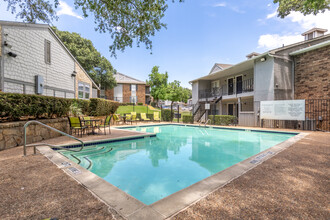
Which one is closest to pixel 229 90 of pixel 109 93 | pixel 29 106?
pixel 29 106

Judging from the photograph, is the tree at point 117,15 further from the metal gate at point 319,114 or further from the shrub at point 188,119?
the metal gate at point 319,114

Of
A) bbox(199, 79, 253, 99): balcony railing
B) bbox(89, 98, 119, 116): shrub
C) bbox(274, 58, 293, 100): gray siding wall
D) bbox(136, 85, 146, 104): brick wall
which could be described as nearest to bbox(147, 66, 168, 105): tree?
bbox(136, 85, 146, 104): brick wall

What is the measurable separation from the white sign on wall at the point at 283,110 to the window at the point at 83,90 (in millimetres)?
15681

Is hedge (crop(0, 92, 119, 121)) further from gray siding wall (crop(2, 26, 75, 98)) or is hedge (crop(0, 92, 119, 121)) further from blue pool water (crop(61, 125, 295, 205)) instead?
gray siding wall (crop(2, 26, 75, 98))

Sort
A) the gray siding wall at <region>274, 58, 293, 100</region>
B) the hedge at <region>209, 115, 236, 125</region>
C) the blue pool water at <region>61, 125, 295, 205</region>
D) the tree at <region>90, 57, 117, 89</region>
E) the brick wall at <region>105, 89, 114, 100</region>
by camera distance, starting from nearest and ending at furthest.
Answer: the blue pool water at <region>61, 125, 295, 205</region> → the gray siding wall at <region>274, 58, 293, 100</region> → the hedge at <region>209, 115, 236, 125</region> → the tree at <region>90, 57, 117, 89</region> → the brick wall at <region>105, 89, 114, 100</region>

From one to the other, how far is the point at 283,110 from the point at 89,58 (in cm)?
2733

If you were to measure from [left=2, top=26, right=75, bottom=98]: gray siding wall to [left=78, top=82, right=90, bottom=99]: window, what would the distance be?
174 centimetres

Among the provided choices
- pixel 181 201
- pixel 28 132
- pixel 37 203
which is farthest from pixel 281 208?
pixel 28 132

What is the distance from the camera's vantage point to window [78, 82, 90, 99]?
47.6 feet

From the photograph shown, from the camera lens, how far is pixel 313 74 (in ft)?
35.7

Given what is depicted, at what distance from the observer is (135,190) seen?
3.23 meters

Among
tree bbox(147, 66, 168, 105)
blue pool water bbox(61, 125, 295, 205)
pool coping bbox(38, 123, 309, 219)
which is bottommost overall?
blue pool water bbox(61, 125, 295, 205)

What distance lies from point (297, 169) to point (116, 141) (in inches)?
245

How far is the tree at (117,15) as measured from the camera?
16.6ft
